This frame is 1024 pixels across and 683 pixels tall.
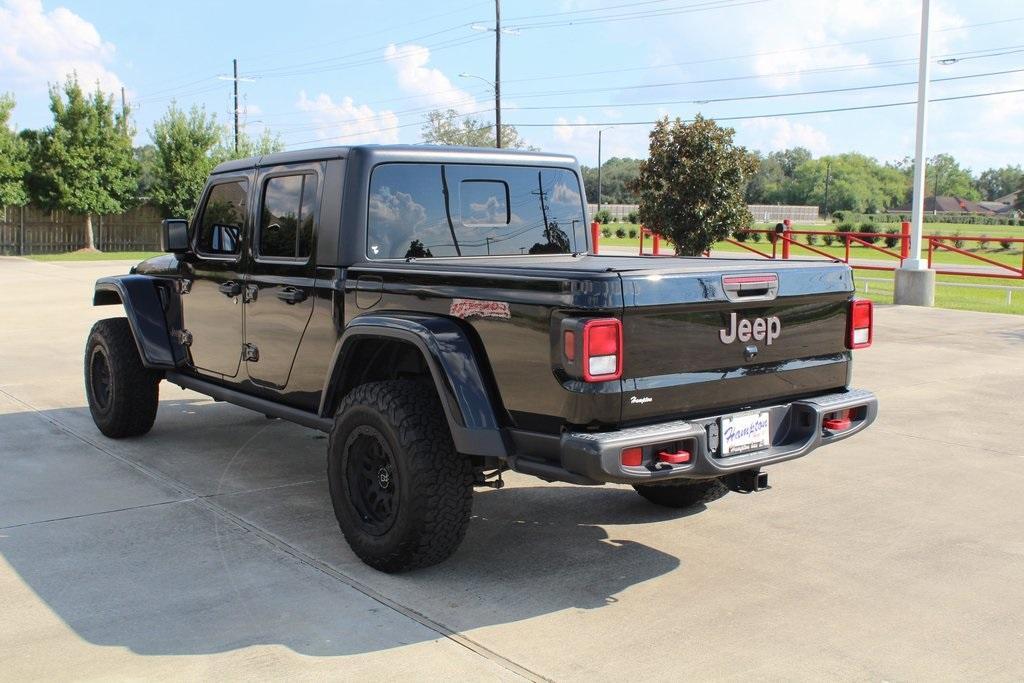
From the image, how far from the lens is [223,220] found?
20.1 feet

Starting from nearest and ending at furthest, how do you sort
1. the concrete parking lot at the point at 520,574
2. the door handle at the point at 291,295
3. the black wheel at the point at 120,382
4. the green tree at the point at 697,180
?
the concrete parking lot at the point at 520,574, the door handle at the point at 291,295, the black wheel at the point at 120,382, the green tree at the point at 697,180

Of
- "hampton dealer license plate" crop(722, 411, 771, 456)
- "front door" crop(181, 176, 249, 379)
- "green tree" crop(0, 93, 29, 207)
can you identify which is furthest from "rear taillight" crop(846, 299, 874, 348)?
"green tree" crop(0, 93, 29, 207)

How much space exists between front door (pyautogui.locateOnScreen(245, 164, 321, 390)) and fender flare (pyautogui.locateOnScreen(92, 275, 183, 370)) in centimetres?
109

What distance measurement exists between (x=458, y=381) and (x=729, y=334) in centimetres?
115

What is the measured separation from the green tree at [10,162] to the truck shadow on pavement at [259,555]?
31.2 m

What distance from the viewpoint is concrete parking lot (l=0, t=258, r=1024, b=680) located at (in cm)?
370

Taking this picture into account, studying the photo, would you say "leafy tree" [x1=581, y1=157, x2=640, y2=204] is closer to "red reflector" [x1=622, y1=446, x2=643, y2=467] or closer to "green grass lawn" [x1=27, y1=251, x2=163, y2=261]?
"green grass lawn" [x1=27, y1=251, x2=163, y2=261]

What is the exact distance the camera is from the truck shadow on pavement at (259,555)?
3980 millimetres

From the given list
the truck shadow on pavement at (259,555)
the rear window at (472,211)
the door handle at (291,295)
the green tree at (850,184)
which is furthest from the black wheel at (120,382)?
the green tree at (850,184)

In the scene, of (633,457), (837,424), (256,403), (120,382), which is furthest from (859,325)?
(120,382)

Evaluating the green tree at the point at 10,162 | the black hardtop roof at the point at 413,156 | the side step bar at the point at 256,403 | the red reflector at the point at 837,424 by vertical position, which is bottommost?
the side step bar at the point at 256,403

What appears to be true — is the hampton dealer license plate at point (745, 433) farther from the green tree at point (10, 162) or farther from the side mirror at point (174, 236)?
the green tree at point (10, 162)

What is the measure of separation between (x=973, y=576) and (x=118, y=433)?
214 inches

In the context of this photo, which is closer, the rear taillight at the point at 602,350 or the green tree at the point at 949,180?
the rear taillight at the point at 602,350
